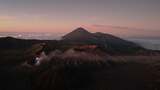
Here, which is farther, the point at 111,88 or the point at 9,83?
the point at 9,83

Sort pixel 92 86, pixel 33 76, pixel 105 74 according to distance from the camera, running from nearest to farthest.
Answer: pixel 92 86
pixel 33 76
pixel 105 74

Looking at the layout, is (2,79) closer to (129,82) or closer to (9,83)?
(9,83)

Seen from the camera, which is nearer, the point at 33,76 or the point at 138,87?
the point at 138,87

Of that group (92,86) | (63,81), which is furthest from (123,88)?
(63,81)

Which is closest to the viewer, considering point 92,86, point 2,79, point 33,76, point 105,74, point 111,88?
point 111,88

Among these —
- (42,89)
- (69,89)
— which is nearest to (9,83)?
(42,89)

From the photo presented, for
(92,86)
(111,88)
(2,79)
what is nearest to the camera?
(111,88)

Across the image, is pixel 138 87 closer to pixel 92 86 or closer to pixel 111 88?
pixel 111 88

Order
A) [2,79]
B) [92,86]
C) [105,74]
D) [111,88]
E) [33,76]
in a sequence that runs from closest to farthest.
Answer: [111,88]
[92,86]
[2,79]
[33,76]
[105,74]
